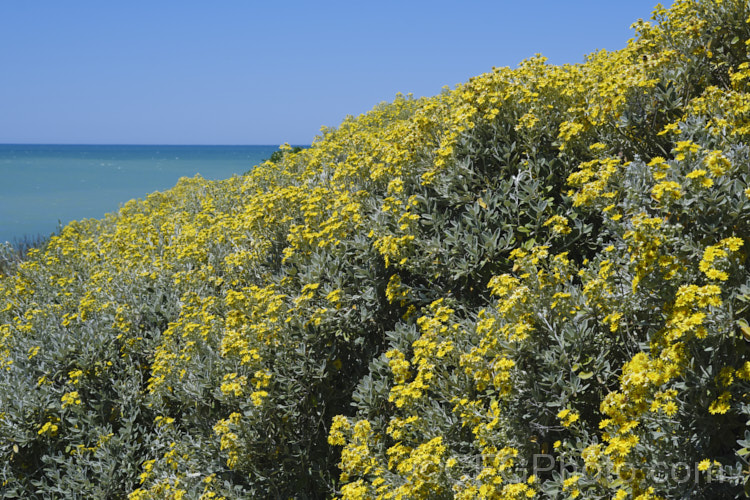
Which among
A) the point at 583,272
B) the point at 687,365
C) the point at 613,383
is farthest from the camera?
the point at 583,272

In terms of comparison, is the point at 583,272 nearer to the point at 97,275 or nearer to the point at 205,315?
the point at 205,315

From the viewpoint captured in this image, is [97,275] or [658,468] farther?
[97,275]

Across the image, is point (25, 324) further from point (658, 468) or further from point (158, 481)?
point (658, 468)

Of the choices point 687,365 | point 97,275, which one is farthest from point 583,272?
point 97,275

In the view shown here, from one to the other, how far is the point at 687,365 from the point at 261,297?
322 centimetres

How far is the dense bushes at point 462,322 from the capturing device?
2705 millimetres

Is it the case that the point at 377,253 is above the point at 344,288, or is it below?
above

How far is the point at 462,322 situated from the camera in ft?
13.2

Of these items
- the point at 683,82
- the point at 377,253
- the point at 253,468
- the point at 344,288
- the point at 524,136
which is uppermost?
the point at 683,82

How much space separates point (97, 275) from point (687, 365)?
6335mm

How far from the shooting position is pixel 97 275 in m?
6.97

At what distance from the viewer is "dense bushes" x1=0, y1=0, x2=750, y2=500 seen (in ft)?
8.87

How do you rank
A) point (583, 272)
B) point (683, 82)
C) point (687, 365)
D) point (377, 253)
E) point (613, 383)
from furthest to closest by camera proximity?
point (377, 253) → point (683, 82) → point (583, 272) → point (613, 383) → point (687, 365)

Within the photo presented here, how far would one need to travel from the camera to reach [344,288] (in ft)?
16.2
